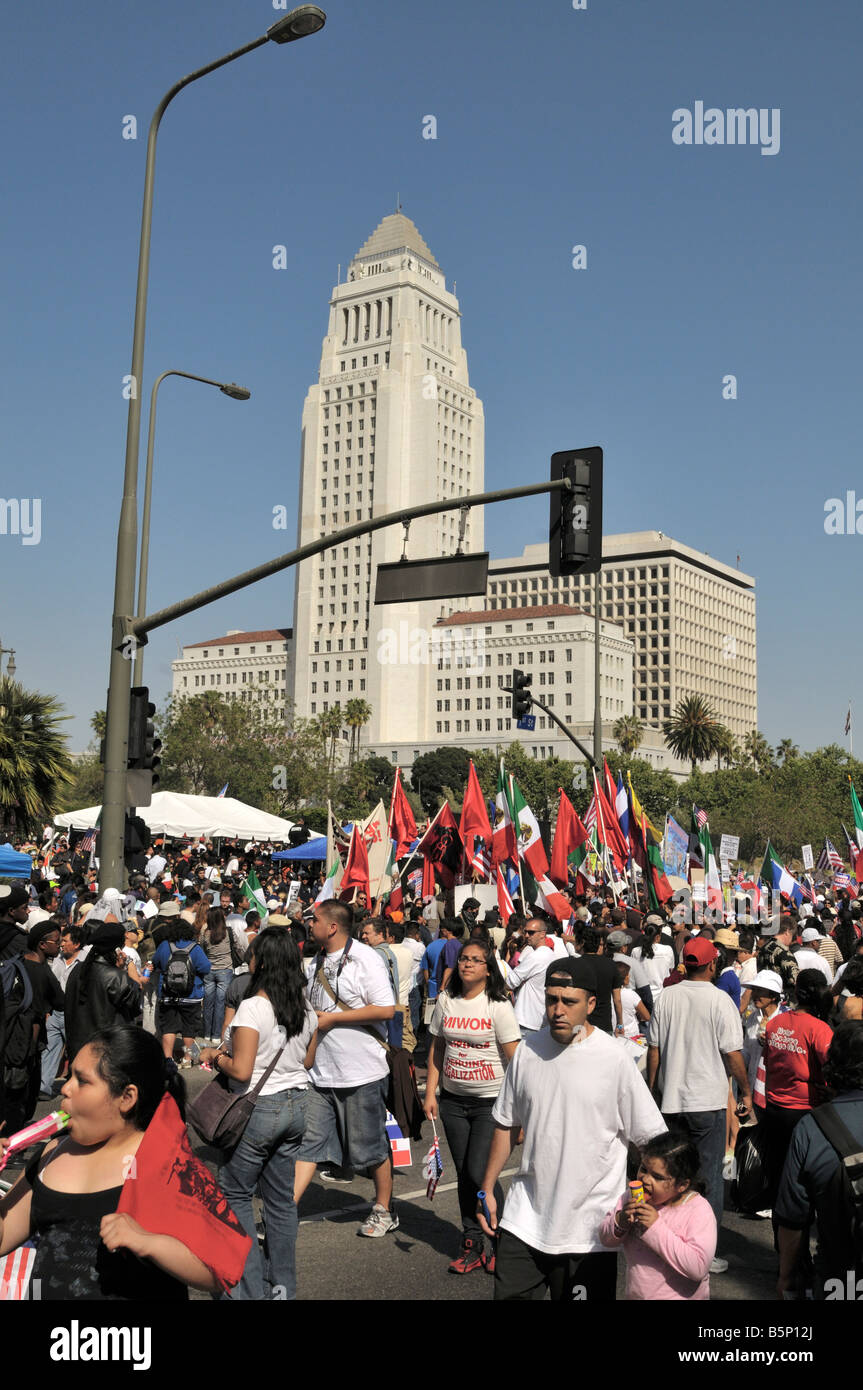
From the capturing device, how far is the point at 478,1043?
23.8 ft

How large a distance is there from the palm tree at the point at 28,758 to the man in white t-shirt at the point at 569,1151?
19.2 meters

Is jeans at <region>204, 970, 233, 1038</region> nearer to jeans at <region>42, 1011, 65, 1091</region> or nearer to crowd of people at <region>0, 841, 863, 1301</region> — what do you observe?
crowd of people at <region>0, 841, 863, 1301</region>

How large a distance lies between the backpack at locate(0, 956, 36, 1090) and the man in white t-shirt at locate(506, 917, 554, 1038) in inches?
136

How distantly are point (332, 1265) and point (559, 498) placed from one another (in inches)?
294

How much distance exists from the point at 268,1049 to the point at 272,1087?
0.63 ft

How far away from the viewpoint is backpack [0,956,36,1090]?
786 centimetres

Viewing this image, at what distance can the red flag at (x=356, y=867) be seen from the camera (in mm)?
18781

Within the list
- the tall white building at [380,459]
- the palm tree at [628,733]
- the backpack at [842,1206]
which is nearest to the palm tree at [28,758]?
the backpack at [842,1206]

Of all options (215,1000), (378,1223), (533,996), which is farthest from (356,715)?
(378,1223)

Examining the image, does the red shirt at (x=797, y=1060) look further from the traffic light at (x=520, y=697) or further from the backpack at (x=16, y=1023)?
the traffic light at (x=520, y=697)

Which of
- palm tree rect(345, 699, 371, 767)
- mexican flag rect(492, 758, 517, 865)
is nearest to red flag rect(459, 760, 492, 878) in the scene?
mexican flag rect(492, 758, 517, 865)

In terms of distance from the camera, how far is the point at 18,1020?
799 cm
